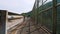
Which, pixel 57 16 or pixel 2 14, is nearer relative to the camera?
pixel 2 14

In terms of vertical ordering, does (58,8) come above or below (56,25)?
above

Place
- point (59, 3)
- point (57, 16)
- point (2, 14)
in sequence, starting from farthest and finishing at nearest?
point (57, 16) < point (59, 3) < point (2, 14)

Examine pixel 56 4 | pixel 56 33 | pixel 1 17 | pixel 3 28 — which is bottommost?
pixel 56 33

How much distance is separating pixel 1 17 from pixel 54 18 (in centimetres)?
205

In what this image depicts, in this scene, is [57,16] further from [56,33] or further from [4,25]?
[4,25]

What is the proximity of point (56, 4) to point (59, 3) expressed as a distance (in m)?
0.25

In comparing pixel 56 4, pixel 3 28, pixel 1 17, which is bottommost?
pixel 3 28

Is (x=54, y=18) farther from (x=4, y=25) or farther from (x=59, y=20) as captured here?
(x=4, y=25)

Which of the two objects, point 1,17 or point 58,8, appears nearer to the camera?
point 1,17

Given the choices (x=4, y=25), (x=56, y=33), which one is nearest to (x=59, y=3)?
(x=56, y=33)

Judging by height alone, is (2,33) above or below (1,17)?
below

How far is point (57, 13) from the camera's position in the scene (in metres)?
3.33

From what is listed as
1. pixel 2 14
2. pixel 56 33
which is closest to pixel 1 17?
pixel 2 14

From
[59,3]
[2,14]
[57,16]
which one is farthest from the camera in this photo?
[57,16]
